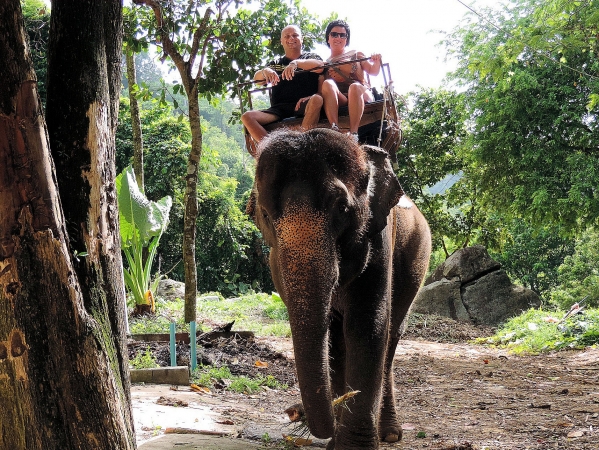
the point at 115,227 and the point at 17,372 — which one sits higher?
the point at 115,227

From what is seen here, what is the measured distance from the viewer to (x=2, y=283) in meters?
2.67

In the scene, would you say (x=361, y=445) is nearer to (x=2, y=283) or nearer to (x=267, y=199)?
(x=267, y=199)

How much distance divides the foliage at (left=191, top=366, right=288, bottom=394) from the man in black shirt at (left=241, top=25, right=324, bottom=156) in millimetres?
3160

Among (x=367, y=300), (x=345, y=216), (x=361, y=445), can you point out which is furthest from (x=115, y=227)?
(x=361, y=445)

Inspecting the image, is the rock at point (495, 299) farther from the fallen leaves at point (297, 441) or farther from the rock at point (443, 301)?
the fallen leaves at point (297, 441)

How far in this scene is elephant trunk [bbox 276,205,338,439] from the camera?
332 centimetres

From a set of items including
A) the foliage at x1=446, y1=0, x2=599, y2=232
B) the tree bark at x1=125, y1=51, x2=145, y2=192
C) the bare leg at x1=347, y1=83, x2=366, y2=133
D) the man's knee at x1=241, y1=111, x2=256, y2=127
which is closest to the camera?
the bare leg at x1=347, y1=83, x2=366, y2=133

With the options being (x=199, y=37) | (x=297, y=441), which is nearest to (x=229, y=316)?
(x=199, y=37)

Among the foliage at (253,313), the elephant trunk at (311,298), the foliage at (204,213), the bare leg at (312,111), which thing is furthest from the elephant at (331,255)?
the foliage at (204,213)

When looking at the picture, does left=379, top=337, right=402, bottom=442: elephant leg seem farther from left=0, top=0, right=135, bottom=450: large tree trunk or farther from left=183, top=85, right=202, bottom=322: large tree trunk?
left=183, top=85, right=202, bottom=322: large tree trunk

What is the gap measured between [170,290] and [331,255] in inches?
622

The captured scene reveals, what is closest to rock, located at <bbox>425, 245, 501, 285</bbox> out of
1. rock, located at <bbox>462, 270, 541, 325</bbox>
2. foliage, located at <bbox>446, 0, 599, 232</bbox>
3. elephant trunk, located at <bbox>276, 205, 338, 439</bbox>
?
rock, located at <bbox>462, 270, 541, 325</bbox>

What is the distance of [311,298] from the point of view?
10.9 feet

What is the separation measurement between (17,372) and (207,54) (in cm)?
823
